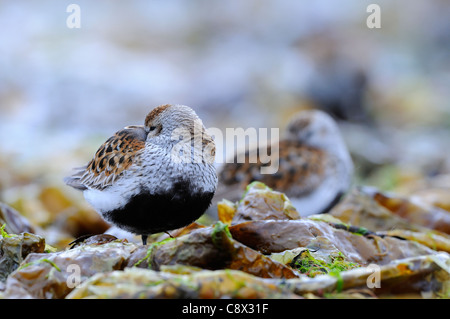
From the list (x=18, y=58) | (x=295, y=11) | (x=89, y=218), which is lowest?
(x=89, y=218)

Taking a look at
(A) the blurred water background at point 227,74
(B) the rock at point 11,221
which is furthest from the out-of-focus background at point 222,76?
(B) the rock at point 11,221

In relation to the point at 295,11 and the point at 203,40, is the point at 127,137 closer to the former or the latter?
the point at 203,40

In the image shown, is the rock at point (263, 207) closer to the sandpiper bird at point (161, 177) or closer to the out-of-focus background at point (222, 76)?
the sandpiper bird at point (161, 177)

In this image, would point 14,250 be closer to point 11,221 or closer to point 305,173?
point 11,221

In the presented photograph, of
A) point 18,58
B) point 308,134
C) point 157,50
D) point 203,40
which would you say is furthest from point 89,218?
point 203,40

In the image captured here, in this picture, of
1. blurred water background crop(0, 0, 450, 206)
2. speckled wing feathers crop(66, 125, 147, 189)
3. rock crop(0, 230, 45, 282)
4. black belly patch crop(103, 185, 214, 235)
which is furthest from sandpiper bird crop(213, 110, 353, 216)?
rock crop(0, 230, 45, 282)

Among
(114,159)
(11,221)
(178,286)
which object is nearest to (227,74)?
(11,221)

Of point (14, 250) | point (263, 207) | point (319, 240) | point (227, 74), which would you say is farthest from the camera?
point (227, 74)
